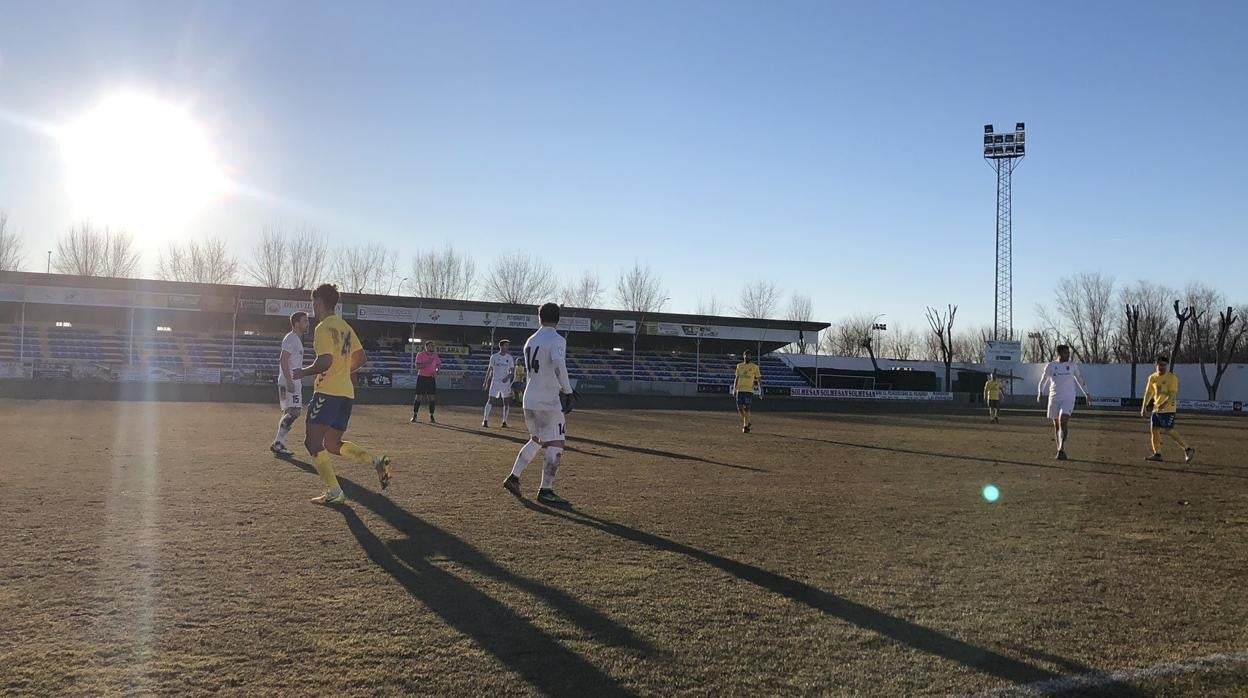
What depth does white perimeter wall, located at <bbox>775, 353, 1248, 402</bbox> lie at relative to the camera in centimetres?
5638

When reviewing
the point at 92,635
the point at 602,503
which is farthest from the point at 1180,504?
the point at 92,635

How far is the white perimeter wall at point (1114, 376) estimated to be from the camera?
5638cm

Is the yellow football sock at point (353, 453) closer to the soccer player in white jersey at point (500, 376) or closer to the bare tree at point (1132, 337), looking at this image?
the soccer player in white jersey at point (500, 376)

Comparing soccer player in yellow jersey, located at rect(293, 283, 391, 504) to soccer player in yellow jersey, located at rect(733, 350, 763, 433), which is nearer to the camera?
soccer player in yellow jersey, located at rect(293, 283, 391, 504)

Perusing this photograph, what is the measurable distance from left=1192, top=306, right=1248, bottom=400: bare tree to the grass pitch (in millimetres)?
57590

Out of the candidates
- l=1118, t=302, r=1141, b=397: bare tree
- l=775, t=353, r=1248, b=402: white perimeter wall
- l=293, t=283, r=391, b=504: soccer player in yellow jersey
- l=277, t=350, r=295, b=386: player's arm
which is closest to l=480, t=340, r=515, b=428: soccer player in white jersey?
l=277, t=350, r=295, b=386: player's arm

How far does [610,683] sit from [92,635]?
2349 millimetres

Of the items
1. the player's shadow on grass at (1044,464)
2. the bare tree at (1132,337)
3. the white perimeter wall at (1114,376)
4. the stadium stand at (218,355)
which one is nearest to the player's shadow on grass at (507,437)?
the player's shadow on grass at (1044,464)

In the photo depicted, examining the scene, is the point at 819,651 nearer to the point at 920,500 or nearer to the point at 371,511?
the point at 371,511

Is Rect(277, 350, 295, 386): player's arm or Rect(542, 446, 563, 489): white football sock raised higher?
Rect(277, 350, 295, 386): player's arm

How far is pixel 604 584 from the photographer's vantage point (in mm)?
4602

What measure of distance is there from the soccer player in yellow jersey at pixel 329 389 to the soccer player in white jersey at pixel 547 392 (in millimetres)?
1591

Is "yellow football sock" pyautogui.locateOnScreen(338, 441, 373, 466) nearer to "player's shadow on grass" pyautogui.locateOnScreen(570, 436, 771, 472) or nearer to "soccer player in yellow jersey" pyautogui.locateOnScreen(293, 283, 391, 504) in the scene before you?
"soccer player in yellow jersey" pyautogui.locateOnScreen(293, 283, 391, 504)

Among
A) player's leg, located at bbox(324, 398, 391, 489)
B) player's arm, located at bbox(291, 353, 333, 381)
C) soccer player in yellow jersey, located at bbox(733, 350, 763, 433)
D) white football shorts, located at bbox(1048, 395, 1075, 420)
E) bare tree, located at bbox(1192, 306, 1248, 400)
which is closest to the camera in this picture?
player's arm, located at bbox(291, 353, 333, 381)
